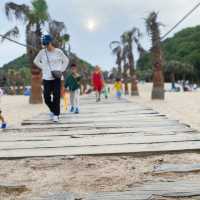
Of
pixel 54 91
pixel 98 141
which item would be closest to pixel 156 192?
pixel 98 141

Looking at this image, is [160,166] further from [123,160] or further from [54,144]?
[54,144]

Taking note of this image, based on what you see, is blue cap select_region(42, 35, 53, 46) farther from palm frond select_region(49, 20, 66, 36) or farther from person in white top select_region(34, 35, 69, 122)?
palm frond select_region(49, 20, 66, 36)

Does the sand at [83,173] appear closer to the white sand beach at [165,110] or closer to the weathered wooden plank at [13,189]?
the weathered wooden plank at [13,189]

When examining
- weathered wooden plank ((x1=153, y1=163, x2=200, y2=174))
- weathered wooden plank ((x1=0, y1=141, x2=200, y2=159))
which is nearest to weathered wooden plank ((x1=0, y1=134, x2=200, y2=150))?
weathered wooden plank ((x1=0, y1=141, x2=200, y2=159))

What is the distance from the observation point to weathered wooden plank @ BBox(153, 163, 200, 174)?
4.04 m

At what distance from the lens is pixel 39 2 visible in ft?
90.5

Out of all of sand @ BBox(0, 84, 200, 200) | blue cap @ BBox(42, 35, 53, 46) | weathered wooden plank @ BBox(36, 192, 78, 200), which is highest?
blue cap @ BBox(42, 35, 53, 46)

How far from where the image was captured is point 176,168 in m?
4.12

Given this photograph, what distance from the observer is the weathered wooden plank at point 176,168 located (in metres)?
4.04

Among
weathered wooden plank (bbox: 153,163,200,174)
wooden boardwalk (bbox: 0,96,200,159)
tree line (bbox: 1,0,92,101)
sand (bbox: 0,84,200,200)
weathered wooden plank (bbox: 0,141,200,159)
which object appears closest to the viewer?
sand (bbox: 0,84,200,200)

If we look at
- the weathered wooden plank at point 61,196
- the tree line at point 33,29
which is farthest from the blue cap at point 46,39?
the tree line at point 33,29

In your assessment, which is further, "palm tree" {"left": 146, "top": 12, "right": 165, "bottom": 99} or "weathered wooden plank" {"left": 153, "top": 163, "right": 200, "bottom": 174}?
"palm tree" {"left": 146, "top": 12, "right": 165, "bottom": 99}

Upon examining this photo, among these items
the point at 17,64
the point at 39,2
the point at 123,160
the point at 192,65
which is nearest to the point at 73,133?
the point at 123,160

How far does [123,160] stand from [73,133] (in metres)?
2.06
